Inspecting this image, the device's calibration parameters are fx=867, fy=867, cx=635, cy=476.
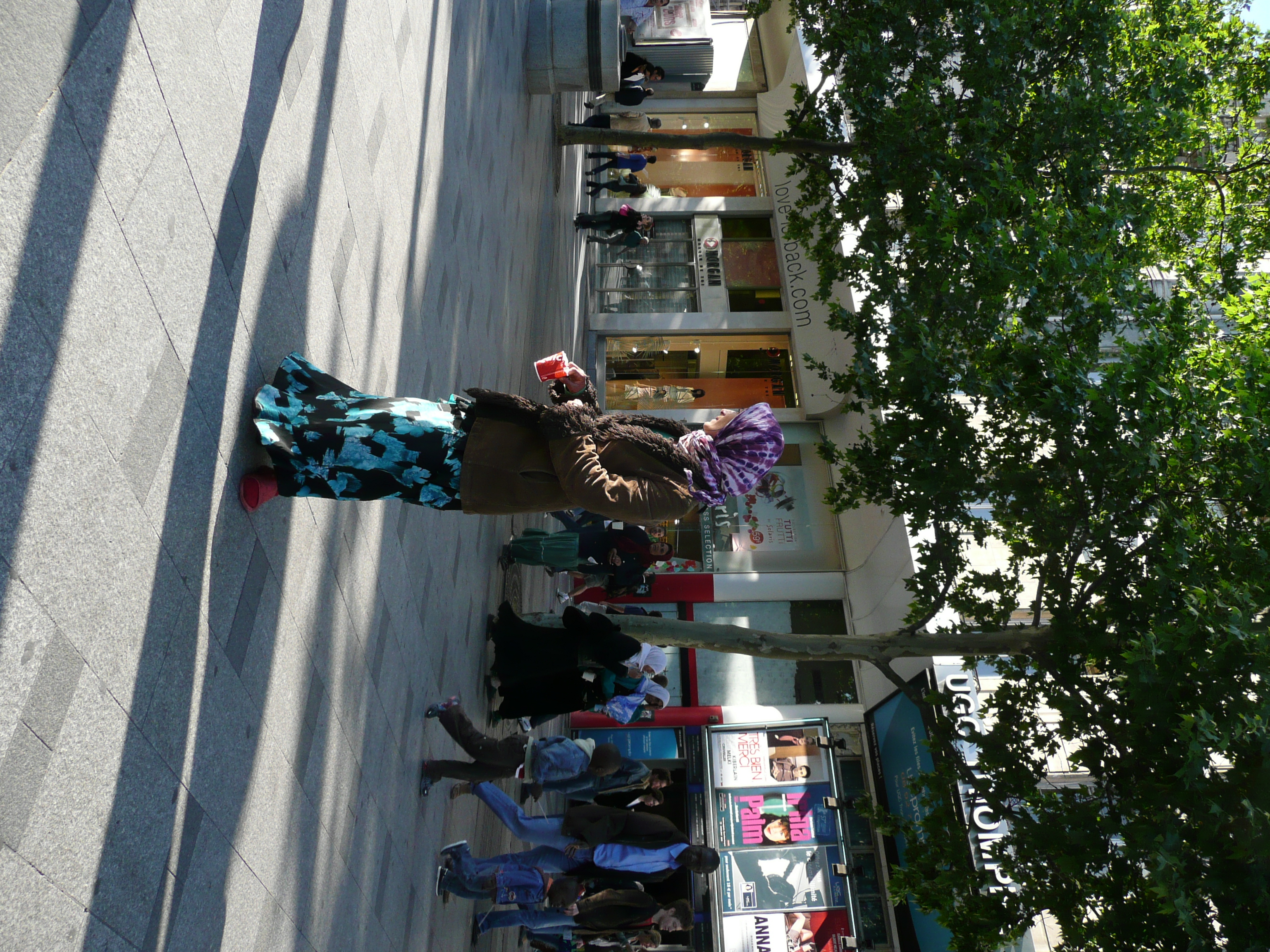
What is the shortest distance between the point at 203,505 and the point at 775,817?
1089 cm

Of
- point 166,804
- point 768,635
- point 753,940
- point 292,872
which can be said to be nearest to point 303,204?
point 166,804

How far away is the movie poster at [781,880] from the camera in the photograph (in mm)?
11680

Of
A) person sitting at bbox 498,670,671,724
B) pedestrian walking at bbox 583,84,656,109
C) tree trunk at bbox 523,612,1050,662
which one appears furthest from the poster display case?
pedestrian walking at bbox 583,84,656,109

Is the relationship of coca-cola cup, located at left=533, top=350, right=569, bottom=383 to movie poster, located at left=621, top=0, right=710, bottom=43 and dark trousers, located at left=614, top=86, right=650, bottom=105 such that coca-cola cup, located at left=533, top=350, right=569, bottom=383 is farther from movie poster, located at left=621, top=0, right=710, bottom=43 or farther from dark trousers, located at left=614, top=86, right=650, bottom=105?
movie poster, located at left=621, top=0, right=710, bottom=43

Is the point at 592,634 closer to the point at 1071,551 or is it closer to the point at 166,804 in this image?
the point at 1071,551

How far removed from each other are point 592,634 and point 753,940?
21.4 feet

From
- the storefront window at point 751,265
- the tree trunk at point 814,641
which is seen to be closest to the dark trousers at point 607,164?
the storefront window at point 751,265

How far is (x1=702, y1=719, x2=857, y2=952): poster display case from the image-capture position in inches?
454

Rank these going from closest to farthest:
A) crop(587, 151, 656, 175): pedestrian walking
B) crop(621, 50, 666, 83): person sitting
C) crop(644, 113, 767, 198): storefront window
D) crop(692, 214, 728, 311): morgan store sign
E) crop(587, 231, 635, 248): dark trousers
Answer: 1. crop(587, 231, 635, 248): dark trousers
2. crop(621, 50, 666, 83): person sitting
3. crop(587, 151, 656, 175): pedestrian walking
4. crop(692, 214, 728, 311): morgan store sign
5. crop(644, 113, 767, 198): storefront window

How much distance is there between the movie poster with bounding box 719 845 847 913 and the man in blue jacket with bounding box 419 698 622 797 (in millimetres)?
5666

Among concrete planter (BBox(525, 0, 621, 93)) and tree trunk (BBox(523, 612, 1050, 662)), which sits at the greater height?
concrete planter (BBox(525, 0, 621, 93))

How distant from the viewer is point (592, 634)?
7535 millimetres

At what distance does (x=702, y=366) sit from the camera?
1898cm

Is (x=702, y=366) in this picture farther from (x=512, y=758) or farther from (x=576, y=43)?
(x=512, y=758)
